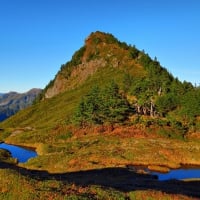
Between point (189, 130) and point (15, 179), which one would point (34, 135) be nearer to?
point (189, 130)

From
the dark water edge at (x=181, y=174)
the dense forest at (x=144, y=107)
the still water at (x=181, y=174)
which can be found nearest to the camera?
the dark water edge at (x=181, y=174)

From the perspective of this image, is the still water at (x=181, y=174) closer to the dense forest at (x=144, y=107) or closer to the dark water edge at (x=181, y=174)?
the dark water edge at (x=181, y=174)

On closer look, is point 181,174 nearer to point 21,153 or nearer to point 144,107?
point 21,153

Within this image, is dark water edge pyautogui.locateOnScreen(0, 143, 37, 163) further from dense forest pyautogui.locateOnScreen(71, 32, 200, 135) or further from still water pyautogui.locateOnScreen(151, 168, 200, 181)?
still water pyautogui.locateOnScreen(151, 168, 200, 181)

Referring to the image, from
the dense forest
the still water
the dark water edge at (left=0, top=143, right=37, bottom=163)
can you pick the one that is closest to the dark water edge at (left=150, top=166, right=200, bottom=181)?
the still water

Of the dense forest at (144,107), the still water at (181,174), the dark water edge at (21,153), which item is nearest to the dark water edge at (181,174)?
the still water at (181,174)

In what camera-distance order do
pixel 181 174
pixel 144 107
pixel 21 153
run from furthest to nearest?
pixel 144 107, pixel 21 153, pixel 181 174

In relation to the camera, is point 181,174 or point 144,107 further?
point 144,107

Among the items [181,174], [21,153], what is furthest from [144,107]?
[181,174]

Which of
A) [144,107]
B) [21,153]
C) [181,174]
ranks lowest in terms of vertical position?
[181,174]

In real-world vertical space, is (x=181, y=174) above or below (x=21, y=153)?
below

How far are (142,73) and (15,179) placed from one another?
158 metres

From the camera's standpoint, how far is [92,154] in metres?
79.2

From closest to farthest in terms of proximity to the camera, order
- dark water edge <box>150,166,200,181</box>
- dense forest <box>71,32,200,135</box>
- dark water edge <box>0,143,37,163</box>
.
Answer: dark water edge <box>150,166,200,181</box> < dark water edge <box>0,143,37,163</box> < dense forest <box>71,32,200,135</box>
